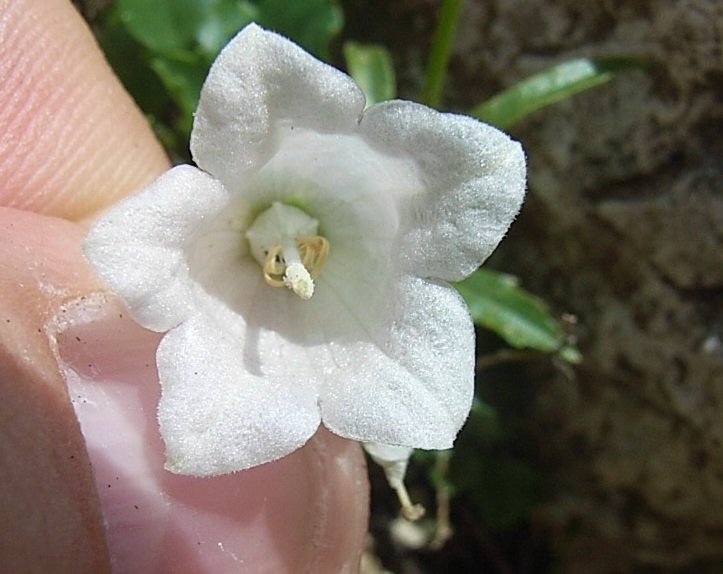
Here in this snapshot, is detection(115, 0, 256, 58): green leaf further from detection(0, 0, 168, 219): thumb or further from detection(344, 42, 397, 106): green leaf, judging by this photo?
detection(0, 0, 168, 219): thumb

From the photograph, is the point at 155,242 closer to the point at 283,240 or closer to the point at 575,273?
the point at 283,240

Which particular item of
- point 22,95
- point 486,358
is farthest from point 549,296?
point 22,95

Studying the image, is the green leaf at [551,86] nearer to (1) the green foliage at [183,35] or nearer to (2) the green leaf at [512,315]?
(2) the green leaf at [512,315]

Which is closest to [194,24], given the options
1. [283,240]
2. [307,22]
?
[307,22]

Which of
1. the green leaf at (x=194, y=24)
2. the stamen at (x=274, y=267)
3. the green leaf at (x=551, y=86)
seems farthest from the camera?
the green leaf at (x=194, y=24)

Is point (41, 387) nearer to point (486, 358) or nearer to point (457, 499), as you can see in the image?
point (486, 358)

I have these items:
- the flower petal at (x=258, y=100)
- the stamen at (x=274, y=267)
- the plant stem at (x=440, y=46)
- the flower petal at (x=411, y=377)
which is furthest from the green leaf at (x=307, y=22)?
the flower petal at (x=411, y=377)
